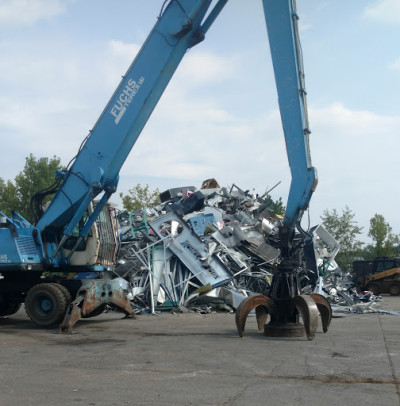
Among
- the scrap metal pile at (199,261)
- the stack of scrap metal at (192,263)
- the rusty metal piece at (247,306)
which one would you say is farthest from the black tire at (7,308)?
the rusty metal piece at (247,306)

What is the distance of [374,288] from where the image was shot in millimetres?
32750

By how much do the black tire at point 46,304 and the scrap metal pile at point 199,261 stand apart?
4.44 metres

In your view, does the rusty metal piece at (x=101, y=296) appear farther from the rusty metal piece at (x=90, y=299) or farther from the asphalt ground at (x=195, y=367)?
the asphalt ground at (x=195, y=367)

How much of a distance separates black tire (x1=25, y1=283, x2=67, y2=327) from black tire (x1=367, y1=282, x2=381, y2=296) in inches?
995

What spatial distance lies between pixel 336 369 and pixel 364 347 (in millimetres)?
2200

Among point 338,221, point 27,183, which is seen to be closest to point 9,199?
point 27,183

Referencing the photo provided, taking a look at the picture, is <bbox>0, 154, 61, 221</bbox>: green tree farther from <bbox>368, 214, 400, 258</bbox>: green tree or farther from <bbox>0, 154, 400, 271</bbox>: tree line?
<bbox>368, 214, 400, 258</bbox>: green tree

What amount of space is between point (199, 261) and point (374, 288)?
19.5m

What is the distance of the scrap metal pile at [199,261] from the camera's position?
54.6ft

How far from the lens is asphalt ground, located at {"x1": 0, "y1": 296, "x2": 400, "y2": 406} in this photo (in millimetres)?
5656

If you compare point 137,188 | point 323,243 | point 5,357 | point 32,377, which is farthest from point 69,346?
point 137,188

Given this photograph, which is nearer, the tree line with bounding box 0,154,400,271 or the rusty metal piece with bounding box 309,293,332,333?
the rusty metal piece with bounding box 309,293,332,333

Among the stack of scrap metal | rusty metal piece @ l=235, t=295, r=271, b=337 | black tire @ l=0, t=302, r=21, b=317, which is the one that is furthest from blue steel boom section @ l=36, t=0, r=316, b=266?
the stack of scrap metal

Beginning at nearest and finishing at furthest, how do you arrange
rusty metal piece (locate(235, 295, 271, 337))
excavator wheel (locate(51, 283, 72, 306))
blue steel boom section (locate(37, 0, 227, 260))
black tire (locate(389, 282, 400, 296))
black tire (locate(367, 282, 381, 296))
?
rusty metal piece (locate(235, 295, 271, 337))
blue steel boom section (locate(37, 0, 227, 260))
excavator wheel (locate(51, 283, 72, 306))
black tire (locate(389, 282, 400, 296))
black tire (locate(367, 282, 381, 296))
